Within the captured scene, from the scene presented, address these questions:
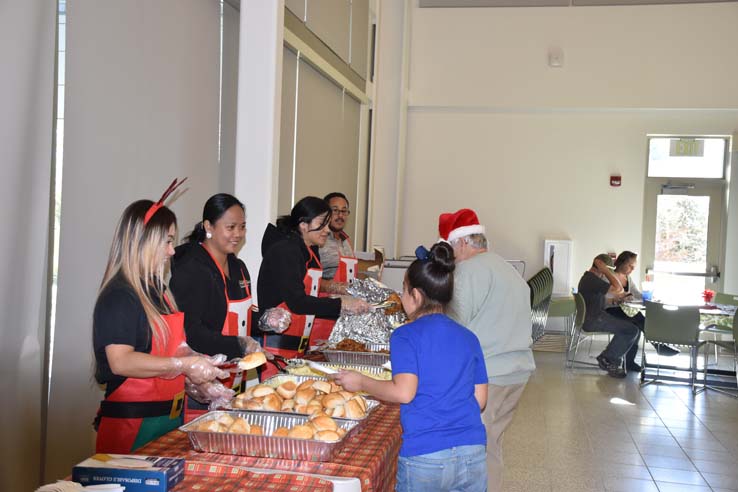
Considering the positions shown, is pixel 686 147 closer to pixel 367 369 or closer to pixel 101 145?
pixel 367 369

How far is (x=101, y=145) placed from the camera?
327 cm

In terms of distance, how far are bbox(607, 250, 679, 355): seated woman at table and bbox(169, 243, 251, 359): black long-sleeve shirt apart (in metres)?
6.05

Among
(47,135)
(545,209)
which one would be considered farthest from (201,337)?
(545,209)

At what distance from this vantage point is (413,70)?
980 cm

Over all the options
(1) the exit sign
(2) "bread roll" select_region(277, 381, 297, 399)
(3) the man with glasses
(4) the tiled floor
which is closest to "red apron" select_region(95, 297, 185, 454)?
(2) "bread roll" select_region(277, 381, 297, 399)

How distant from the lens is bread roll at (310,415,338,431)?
2.04m

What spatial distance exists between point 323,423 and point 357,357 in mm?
1217

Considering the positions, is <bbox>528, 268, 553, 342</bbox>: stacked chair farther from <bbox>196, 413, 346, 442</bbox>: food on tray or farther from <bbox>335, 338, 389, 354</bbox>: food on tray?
<bbox>196, 413, 346, 442</bbox>: food on tray

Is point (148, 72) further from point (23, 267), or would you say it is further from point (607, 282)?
point (607, 282)

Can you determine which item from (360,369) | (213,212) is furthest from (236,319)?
(360,369)

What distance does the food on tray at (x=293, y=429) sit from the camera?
1979 mm

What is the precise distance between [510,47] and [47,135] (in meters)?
7.87

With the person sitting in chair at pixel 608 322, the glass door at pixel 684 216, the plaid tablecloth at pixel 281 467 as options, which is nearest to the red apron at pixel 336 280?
the plaid tablecloth at pixel 281 467

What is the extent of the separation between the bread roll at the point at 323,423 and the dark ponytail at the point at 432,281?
1.34ft
